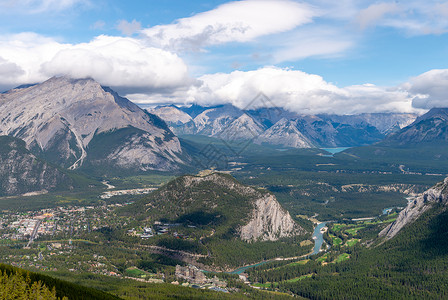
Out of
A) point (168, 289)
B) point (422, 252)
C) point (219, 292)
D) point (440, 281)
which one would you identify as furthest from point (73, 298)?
point (422, 252)

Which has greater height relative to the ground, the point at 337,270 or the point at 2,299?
the point at 2,299

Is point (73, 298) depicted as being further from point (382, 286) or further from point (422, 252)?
point (422, 252)

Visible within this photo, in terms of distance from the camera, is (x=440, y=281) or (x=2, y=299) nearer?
(x=2, y=299)

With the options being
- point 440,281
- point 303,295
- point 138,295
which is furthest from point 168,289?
point 440,281

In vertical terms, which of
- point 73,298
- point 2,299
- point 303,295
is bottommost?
point 303,295

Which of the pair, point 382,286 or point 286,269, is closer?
point 382,286

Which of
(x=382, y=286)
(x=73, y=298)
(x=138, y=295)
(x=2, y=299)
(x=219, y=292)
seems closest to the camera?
(x=2, y=299)

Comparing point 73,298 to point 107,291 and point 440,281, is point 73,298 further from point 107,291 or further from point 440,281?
point 440,281

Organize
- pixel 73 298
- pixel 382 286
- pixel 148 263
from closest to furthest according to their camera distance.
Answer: pixel 73 298 < pixel 382 286 < pixel 148 263

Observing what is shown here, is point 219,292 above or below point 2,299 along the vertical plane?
below
